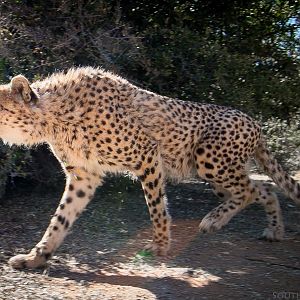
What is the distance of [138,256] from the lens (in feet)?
15.0

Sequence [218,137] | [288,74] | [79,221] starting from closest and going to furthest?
[218,137]
[79,221]
[288,74]

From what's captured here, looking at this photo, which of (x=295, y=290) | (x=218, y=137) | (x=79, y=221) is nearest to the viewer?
(x=295, y=290)

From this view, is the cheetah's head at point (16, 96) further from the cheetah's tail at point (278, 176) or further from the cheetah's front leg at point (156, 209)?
the cheetah's tail at point (278, 176)

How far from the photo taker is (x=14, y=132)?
14.9ft

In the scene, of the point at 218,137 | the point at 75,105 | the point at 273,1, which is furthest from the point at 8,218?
the point at 273,1

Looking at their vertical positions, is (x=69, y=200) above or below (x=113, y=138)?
below

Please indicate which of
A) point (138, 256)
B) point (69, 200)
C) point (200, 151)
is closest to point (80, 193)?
point (69, 200)


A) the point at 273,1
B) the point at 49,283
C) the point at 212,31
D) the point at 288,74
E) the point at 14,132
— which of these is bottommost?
the point at 49,283

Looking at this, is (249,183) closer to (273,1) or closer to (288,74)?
(288,74)

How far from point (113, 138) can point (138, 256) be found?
0.97 m

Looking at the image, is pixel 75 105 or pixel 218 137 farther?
pixel 218 137

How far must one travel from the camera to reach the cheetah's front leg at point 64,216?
166 inches

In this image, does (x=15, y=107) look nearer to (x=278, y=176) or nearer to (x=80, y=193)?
(x=80, y=193)

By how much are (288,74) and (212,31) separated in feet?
3.40
